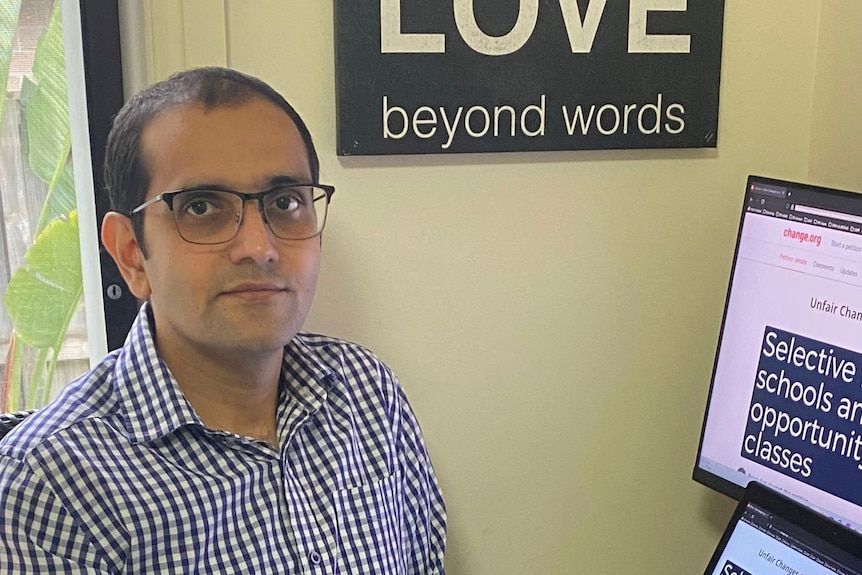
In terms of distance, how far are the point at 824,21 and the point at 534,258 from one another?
0.65 metres

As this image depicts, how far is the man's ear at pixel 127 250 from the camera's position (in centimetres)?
117

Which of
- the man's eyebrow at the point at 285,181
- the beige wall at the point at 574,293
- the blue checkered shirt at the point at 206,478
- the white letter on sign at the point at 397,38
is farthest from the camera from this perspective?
the beige wall at the point at 574,293

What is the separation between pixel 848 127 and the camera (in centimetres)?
154

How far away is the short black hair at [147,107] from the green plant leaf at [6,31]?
33 centimetres

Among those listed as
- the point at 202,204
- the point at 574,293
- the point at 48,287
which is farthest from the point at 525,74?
the point at 48,287

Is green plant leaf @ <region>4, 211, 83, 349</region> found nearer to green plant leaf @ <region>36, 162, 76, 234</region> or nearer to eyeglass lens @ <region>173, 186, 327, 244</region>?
green plant leaf @ <region>36, 162, 76, 234</region>

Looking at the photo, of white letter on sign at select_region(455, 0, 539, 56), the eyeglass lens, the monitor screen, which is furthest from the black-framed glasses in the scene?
the monitor screen

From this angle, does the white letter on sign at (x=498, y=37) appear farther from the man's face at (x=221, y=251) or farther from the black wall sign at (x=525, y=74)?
the man's face at (x=221, y=251)

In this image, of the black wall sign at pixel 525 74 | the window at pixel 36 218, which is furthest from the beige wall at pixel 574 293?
the window at pixel 36 218

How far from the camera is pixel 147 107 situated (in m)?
1.17

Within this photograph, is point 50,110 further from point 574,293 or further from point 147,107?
point 574,293

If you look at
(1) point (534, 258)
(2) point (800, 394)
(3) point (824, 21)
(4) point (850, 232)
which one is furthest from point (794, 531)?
(3) point (824, 21)

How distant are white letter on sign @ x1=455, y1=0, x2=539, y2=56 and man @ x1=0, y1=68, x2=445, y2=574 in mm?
351

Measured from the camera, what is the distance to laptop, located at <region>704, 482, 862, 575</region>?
112cm
